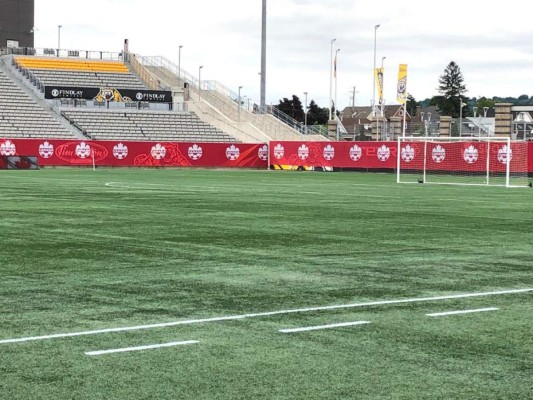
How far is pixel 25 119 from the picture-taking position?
65625 mm

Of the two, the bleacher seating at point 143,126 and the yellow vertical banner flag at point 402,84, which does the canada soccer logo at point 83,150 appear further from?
the yellow vertical banner flag at point 402,84

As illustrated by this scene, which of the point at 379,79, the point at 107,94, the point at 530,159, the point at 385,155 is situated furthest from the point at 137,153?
the point at 530,159

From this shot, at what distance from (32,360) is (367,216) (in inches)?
567

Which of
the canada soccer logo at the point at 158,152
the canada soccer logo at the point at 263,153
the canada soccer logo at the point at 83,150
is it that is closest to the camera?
the canada soccer logo at the point at 83,150

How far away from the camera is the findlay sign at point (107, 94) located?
229 ft

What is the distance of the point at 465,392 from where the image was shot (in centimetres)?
575

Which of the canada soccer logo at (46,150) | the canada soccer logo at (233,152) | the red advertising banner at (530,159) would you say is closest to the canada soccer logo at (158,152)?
the canada soccer logo at (233,152)

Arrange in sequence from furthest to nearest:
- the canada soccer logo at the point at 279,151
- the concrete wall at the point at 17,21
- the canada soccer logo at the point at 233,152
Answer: the concrete wall at the point at 17,21, the canada soccer logo at the point at 279,151, the canada soccer logo at the point at 233,152

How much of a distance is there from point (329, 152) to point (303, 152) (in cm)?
238

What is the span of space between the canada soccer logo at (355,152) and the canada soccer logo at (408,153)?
15.5 feet

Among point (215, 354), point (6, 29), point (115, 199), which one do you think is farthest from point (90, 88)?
point (215, 354)

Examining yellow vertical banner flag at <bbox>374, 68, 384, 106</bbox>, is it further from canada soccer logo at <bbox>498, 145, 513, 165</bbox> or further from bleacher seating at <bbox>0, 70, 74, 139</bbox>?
canada soccer logo at <bbox>498, 145, 513, 165</bbox>

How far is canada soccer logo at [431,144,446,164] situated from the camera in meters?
51.5

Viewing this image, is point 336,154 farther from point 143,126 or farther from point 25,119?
point 25,119
